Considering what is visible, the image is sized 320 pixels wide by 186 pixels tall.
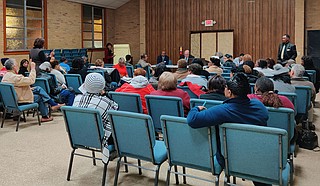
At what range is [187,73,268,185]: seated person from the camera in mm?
2617

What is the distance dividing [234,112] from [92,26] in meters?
14.6

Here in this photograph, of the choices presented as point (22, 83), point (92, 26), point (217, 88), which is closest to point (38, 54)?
point (22, 83)

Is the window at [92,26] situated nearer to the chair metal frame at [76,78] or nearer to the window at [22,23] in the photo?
the window at [22,23]

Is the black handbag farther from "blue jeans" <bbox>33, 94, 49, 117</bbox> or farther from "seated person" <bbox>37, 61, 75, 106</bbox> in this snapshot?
"blue jeans" <bbox>33, 94, 49, 117</bbox>

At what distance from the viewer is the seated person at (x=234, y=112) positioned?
262 cm

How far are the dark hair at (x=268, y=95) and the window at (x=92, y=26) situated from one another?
13196mm

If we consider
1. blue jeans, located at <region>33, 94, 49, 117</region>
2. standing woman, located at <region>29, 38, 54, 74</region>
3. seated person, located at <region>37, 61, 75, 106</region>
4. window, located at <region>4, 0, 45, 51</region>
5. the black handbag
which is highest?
window, located at <region>4, 0, 45, 51</region>

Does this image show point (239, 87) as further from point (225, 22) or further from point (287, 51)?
point (225, 22)

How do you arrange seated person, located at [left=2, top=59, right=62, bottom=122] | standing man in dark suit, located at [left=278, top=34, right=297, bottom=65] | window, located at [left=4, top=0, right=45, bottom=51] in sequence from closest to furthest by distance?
seated person, located at [left=2, top=59, right=62, bottom=122] → standing man in dark suit, located at [left=278, top=34, right=297, bottom=65] → window, located at [left=4, top=0, right=45, bottom=51]

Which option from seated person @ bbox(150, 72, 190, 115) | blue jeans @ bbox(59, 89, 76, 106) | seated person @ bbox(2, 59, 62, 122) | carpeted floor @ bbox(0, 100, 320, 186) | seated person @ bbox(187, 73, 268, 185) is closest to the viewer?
seated person @ bbox(187, 73, 268, 185)

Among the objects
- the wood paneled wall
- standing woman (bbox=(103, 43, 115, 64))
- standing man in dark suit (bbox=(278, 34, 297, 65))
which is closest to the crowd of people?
standing man in dark suit (bbox=(278, 34, 297, 65))

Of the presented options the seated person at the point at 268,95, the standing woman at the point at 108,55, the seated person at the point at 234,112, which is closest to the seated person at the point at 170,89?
the seated person at the point at 268,95

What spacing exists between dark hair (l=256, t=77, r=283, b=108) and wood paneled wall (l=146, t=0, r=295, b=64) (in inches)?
417

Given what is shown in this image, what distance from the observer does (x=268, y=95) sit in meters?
3.45
